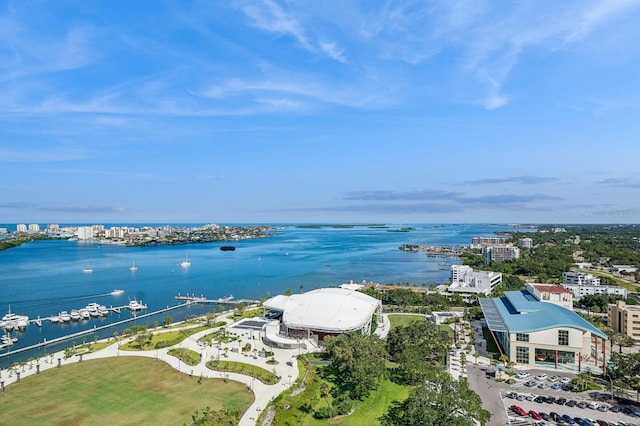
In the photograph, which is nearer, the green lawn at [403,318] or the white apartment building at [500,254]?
the green lawn at [403,318]

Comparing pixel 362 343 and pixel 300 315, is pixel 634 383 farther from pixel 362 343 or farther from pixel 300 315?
pixel 300 315

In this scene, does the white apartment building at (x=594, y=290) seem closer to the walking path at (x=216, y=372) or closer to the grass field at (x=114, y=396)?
the walking path at (x=216, y=372)

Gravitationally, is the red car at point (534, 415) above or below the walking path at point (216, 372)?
above

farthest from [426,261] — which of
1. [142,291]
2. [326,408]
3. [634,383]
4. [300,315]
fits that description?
[326,408]

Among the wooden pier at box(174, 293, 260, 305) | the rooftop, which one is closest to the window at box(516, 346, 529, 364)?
the rooftop

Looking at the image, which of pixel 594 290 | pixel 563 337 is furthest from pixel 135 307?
pixel 594 290

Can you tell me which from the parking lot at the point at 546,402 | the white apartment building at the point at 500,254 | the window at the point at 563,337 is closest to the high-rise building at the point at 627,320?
the window at the point at 563,337
